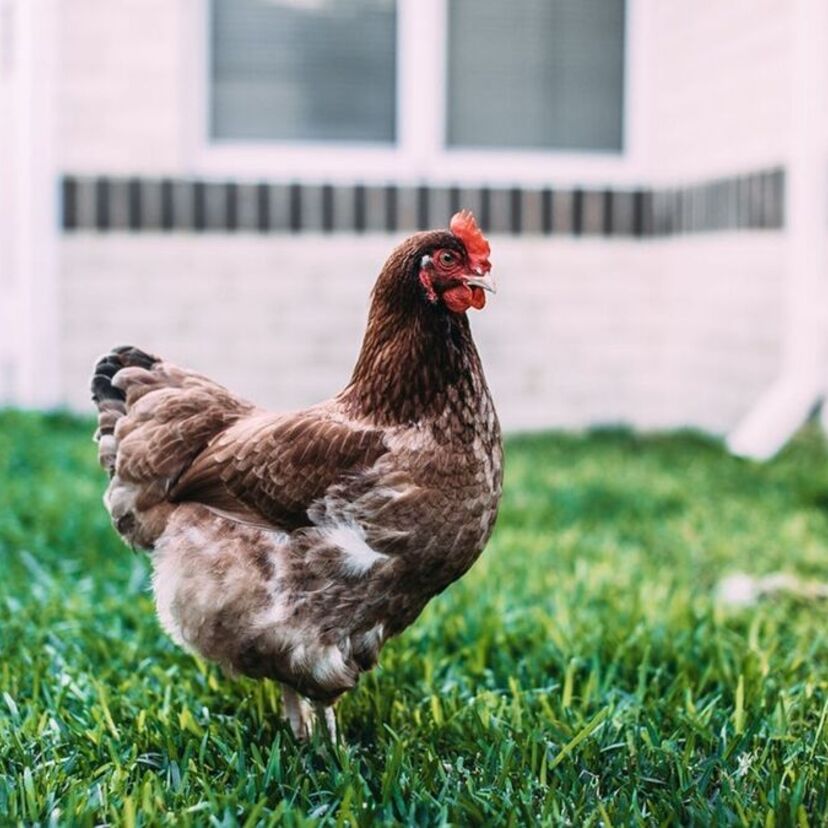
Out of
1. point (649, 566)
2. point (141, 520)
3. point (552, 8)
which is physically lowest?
point (649, 566)

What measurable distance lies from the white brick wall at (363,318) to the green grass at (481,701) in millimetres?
3271

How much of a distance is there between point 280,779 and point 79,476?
406 cm

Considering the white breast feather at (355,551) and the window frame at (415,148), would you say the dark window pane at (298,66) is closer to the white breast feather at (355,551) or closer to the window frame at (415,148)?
the window frame at (415,148)

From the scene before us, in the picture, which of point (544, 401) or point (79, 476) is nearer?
point (79, 476)

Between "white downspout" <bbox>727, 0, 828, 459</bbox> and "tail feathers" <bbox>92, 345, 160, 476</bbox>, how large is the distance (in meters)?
4.59

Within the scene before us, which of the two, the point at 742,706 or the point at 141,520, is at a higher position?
the point at 141,520

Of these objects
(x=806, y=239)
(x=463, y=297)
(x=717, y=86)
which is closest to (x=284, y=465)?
(x=463, y=297)

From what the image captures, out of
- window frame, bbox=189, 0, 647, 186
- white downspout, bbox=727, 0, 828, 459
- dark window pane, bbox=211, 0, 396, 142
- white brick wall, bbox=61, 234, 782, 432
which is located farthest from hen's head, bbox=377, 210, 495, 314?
dark window pane, bbox=211, 0, 396, 142

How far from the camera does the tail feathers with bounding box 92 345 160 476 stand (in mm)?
3248

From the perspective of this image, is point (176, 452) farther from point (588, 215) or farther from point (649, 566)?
point (588, 215)

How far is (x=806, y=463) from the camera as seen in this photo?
709 cm

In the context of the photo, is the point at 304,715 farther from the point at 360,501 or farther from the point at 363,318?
the point at 363,318

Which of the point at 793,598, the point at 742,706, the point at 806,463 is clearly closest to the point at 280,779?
the point at 742,706

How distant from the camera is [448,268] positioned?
2666mm
